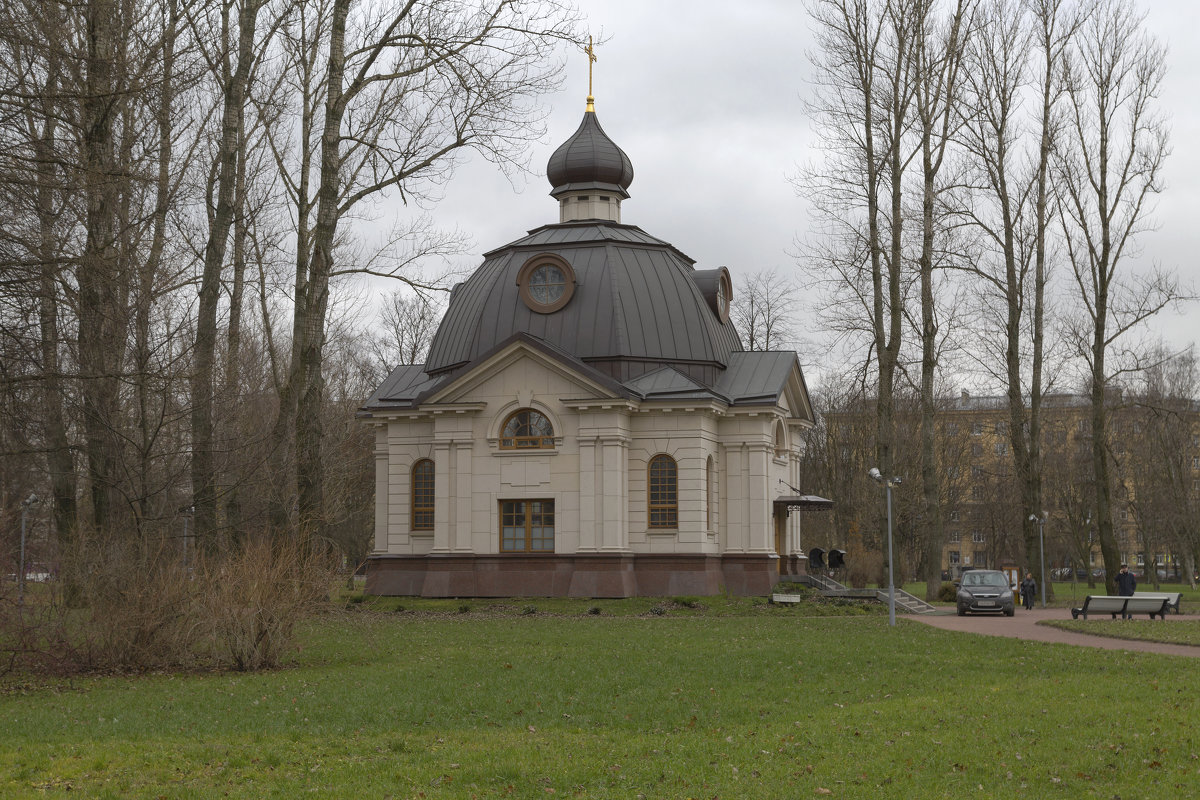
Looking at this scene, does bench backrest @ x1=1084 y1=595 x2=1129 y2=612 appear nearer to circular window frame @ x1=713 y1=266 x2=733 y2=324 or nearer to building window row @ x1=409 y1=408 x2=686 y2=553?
building window row @ x1=409 y1=408 x2=686 y2=553

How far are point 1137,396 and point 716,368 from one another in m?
31.3

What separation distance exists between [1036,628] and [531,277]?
1726cm

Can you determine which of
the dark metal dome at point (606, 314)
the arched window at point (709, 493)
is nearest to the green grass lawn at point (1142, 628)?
the arched window at point (709, 493)

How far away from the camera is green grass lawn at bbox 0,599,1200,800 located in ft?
31.9

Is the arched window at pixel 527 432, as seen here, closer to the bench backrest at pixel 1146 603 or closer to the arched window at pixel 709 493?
the arched window at pixel 709 493

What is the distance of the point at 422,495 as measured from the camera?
3678 centimetres

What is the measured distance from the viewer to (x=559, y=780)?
982cm

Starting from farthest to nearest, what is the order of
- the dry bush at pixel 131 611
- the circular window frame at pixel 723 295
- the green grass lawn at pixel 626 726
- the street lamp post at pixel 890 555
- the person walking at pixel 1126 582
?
the circular window frame at pixel 723 295 < the person walking at pixel 1126 582 < the street lamp post at pixel 890 555 < the dry bush at pixel 131 611 < the green grass lawn at pixel 626 726

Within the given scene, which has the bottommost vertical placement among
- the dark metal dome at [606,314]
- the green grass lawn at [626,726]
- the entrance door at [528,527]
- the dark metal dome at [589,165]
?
the green grass lawn at [626,726]

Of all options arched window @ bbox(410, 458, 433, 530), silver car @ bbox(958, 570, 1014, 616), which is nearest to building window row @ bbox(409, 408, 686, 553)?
arched window @ bbox(410, 458, 433, 530)

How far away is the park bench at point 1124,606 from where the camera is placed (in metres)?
28.4

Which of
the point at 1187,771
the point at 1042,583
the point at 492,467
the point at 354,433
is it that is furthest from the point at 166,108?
the point at 354,433

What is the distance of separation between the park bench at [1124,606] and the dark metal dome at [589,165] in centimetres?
1987

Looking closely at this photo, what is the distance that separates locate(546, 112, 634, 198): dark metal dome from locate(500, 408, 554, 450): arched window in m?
9.38
